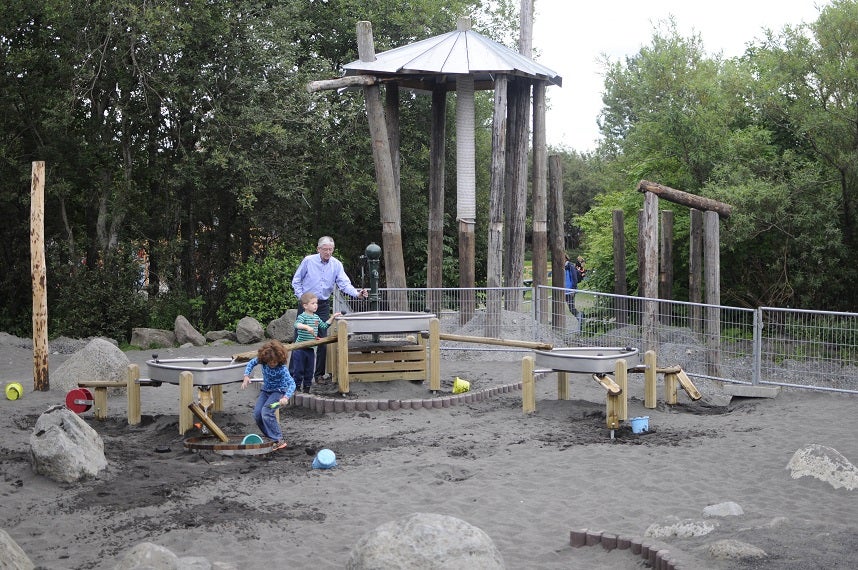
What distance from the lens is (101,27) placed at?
66.4 ft

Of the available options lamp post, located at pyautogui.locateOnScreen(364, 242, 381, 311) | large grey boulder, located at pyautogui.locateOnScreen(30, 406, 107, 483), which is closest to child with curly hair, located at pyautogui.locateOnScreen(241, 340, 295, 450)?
large grey boulder, located at pyautogui.locateOnScreen(30, 406, 107, 483)

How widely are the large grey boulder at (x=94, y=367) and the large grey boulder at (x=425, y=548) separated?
349 inches

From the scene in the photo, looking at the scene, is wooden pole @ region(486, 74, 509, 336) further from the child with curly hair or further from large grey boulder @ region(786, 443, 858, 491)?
large grey boulder @ region(786, 443, 858, 491)

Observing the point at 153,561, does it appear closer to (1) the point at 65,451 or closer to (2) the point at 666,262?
(1) the point at 65,451

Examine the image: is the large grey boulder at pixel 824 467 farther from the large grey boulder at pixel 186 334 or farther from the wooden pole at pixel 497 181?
the large grey boulder at pixel 186 334

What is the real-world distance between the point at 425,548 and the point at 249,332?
14976 mm

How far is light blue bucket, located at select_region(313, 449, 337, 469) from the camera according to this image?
9.25 m

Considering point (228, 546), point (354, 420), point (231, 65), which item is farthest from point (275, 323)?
point (228, 546)

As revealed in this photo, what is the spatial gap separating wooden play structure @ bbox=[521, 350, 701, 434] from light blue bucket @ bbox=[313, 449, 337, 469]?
316cm

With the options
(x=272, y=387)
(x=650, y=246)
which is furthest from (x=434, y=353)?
(x=650, y=246)

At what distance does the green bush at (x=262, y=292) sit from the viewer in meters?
21.5

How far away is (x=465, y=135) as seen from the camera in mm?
16672

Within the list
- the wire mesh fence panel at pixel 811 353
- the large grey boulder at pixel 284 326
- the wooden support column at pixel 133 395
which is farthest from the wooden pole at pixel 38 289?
the wire mesh fence panel at pixel 811 353

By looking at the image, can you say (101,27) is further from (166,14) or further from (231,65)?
(231,65)
